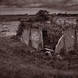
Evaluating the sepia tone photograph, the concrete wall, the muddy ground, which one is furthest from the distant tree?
the muddy ground

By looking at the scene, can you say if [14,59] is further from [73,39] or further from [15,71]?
[73,39]

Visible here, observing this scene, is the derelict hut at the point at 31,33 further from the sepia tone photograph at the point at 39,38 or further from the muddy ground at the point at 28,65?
the muddy ground at the point at 28,65

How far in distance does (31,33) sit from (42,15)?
1.20 feet

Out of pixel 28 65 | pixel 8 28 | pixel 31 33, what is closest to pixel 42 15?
pixel 31 33

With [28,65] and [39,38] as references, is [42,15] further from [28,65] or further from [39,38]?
[28,65]

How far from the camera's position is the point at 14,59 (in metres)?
2.07

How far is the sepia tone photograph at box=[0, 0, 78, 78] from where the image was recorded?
192 centimetres

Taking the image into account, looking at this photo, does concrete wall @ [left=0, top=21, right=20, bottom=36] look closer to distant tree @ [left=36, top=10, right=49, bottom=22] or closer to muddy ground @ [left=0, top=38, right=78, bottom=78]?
distant tree @ [left=36, top=10, right=49, bottom=22]

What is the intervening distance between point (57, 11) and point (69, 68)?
1543mm

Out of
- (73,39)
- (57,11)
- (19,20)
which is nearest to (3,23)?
(19,20)

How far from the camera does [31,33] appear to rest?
309 cm

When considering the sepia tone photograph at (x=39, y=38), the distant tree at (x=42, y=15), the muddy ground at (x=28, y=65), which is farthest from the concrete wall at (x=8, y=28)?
the muddy ground at (x=28, y=65)

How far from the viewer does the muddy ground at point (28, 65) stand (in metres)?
1.85

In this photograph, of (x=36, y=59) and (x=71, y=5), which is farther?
(x=71, y=5)
